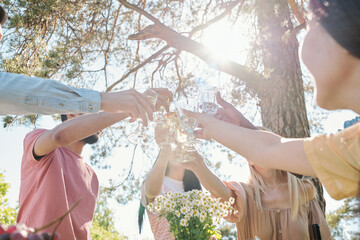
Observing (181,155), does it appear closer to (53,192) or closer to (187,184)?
(53,192)

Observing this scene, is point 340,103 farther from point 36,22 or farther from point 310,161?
point 36,22

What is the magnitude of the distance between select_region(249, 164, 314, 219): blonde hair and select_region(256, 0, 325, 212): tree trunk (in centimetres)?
143

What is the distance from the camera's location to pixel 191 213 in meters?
2.02

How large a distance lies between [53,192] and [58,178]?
9 cm

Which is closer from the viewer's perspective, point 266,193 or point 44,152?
point 44,152

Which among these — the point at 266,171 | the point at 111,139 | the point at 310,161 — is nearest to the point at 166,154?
the point at 266,171

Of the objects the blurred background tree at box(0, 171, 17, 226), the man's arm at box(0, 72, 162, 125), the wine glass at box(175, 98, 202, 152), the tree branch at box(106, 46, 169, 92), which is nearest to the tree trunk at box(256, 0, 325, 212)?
the tree branch at box(106, 46, 169, 92)

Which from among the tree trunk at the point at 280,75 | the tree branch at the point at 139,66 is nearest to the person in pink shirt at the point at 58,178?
the tree trunk at the point at 280,75

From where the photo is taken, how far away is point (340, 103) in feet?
4.21

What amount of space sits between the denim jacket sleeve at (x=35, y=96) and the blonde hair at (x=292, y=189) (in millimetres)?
1498

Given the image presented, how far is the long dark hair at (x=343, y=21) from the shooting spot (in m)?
1.07

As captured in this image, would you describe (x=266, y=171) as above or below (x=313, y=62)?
below

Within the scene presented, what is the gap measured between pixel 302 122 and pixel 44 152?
2.97m

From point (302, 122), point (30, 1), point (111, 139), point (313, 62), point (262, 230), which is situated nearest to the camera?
point (313, 62)
